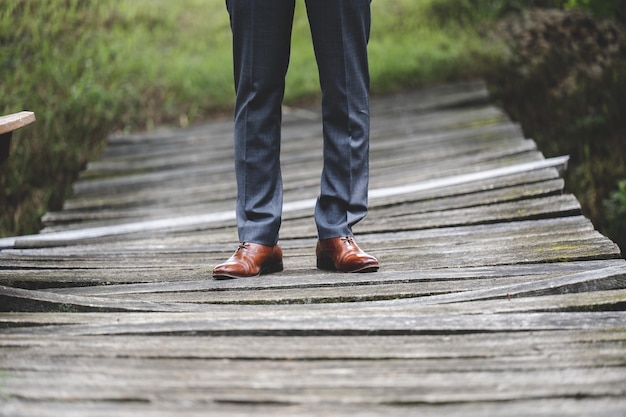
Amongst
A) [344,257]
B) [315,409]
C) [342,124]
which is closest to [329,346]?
[315,409]

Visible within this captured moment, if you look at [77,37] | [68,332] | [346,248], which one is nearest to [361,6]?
[346,248]

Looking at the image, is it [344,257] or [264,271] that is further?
[264,271]

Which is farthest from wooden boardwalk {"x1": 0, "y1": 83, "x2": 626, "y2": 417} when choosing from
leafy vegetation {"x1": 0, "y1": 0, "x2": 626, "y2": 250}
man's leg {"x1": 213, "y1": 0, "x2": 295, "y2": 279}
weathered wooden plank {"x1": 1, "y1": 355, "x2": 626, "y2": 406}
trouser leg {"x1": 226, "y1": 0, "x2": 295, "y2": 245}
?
leafy vegetation {"x1": 0, "y1": 0, "x2": 626, "y2": 250}

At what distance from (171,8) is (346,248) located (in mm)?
8437

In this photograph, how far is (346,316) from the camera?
2.17 m

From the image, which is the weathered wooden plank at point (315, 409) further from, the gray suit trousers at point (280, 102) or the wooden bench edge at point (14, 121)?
the gray suit trousers at point (280, 102)

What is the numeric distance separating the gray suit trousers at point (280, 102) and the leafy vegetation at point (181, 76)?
7.94 feet

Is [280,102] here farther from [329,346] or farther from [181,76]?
[181,76]

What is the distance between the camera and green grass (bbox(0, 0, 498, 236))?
5.72 metres

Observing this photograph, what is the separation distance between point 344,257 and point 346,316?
0.57 meters

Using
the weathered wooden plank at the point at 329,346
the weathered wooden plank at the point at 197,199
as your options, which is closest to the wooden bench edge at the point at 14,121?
the weathered wooden plank at the point at 329,346

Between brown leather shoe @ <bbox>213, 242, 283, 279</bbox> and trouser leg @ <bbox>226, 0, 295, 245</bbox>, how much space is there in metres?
0.03

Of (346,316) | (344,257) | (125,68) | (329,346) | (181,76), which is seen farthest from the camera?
(181,76)

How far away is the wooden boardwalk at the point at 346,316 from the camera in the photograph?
5.58ft
